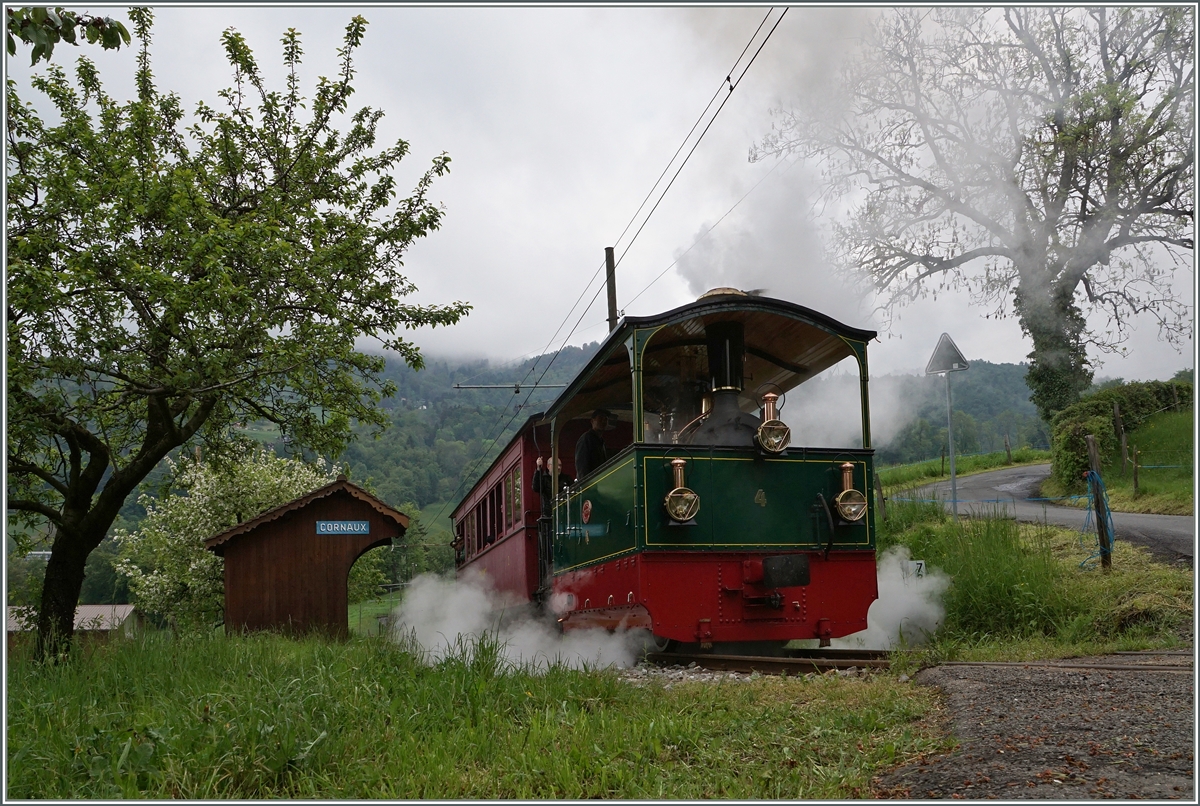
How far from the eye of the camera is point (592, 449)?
31.3 feet

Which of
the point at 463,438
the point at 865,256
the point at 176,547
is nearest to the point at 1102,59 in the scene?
the point at 865,256

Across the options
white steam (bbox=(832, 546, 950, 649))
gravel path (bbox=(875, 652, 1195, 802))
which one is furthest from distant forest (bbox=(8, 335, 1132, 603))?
gravel path (bbox=(875, 652, 1195, 802))

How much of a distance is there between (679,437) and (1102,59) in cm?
1336

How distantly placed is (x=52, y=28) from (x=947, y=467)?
23340 mm

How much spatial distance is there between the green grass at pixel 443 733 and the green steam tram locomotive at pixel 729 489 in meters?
1.81

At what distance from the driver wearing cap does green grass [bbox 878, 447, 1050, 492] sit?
37.5 feet

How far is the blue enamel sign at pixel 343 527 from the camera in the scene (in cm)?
1441

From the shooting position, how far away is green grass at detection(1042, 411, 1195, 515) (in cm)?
1283

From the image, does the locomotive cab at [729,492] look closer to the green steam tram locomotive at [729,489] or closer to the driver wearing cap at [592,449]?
the green steam tram locomotive at [729,489]

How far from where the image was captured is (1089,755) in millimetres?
3387

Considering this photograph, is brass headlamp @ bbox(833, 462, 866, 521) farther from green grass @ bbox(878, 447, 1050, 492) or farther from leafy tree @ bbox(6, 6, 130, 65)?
green grass @ bbox(878, 447, 1050, 492)

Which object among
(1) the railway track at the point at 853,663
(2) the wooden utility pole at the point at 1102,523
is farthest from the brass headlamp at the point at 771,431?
(2) the wooden utility pole at the point at 1102,523

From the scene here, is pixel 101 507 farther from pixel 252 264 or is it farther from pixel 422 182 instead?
pixel 422 182

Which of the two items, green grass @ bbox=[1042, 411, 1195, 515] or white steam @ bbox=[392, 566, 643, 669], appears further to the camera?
green grass @ bbox=[1042, 411, 1195, 515]
